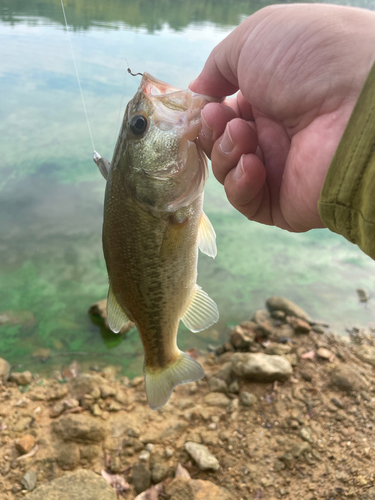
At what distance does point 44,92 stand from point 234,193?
8.77 meters

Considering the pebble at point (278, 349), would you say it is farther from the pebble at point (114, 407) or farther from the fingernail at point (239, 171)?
the fingernail at point (239, 171)

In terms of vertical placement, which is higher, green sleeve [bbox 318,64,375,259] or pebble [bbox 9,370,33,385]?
green sleeve [bbox 318,64,375,259]

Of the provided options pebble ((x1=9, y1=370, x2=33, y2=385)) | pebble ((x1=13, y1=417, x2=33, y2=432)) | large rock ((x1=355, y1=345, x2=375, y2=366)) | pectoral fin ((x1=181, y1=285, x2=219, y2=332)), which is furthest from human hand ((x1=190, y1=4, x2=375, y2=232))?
pebble ((x1=9, y1=370, x2=33, y2=385))

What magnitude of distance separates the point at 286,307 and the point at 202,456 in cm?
214

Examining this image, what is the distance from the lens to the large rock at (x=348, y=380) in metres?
2.84

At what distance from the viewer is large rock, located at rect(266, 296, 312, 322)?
398cm

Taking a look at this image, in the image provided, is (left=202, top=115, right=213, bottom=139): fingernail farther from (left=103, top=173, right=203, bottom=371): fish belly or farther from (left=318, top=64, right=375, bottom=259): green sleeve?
(left=318, top=64, right=375, bottom=259): green sleeve

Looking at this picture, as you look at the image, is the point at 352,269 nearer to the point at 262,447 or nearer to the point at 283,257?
the point at 283,257

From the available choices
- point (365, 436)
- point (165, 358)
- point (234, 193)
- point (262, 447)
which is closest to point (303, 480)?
point (262, 447)

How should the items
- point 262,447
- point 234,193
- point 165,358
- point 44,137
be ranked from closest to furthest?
point 234,193 < point 165,358 < point 262,447 < point 44,137

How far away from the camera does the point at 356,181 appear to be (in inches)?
40.7

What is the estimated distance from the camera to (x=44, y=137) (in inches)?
273

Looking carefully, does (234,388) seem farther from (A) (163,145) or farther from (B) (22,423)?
(A) (163,145)

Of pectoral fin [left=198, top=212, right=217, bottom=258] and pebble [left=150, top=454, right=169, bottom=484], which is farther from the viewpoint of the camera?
pebble [left=150, top=454, right=169, bottom=484]
